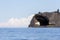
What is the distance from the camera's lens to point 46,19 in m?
158

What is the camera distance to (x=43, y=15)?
164 metres

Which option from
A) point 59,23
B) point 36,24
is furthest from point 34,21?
point 59,23

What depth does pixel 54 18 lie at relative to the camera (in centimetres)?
17038

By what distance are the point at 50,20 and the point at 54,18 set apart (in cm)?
881

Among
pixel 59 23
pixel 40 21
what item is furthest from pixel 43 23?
pixel 59 23

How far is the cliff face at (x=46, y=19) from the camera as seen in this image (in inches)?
5999

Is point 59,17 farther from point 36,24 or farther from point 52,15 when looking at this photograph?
point 36,24

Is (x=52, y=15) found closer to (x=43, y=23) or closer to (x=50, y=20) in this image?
(x=50, y=20)

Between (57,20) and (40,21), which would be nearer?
(40,21)

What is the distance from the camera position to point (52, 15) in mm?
169750

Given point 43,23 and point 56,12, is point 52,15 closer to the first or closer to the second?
point 56,12

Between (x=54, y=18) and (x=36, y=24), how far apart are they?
1354cm

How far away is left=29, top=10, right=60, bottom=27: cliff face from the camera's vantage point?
152 m

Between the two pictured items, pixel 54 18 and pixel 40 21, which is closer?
pixel 40 21
